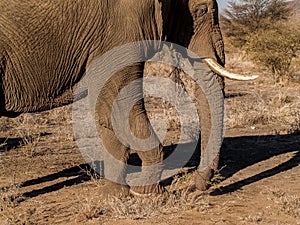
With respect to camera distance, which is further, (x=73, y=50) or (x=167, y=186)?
(x=167, y=186)

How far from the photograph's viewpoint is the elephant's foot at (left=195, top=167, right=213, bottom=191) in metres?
5.84

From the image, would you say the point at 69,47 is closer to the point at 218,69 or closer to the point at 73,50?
the point at 73,50

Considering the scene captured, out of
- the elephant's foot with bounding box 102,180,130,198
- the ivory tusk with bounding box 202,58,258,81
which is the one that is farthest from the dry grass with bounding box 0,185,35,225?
the ivory tusk with bounding box 202,58,258,81

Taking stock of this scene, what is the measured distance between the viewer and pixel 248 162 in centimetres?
727

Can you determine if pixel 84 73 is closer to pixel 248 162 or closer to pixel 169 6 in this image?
pixel 169 6

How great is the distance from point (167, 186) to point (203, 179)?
488mm

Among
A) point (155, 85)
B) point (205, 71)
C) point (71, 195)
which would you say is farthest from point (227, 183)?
point (155, 85)

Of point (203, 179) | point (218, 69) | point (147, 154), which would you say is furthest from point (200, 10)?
point (203, 179)

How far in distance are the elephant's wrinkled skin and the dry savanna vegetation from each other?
1.48 feet

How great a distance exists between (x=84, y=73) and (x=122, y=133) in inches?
27.3

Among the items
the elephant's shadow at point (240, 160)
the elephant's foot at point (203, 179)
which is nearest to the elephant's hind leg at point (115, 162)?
the elephant's shadow at point (240, 160)

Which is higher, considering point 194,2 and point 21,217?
point 194,2

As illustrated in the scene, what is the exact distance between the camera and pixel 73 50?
5332 mm

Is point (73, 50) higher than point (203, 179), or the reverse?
point (73, 50)
